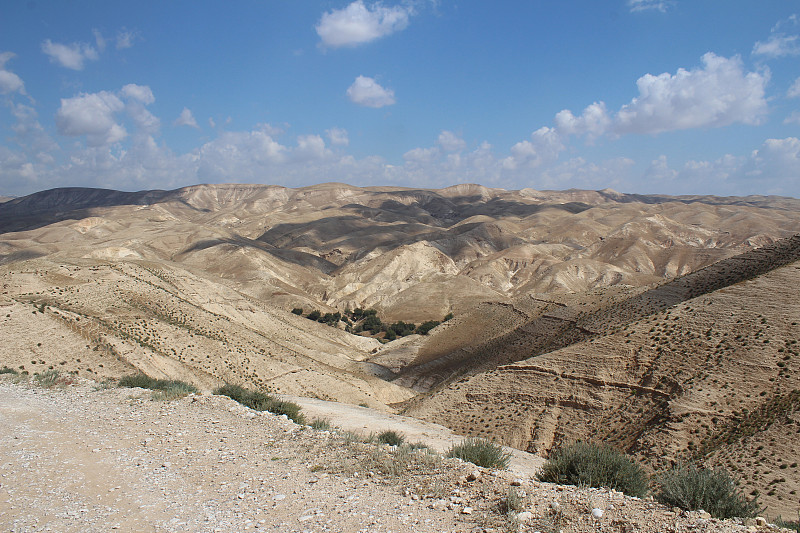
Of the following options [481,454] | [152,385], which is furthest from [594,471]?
[152,385]

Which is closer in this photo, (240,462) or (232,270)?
(240,462)

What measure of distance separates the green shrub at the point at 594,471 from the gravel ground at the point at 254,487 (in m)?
1.27

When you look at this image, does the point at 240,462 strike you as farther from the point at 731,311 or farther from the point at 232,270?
the point at 232,270

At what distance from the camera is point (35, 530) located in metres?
6.88

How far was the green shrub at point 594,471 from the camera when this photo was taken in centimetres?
863

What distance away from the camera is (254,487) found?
8.30 metres

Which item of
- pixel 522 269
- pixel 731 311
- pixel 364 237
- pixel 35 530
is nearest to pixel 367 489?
pixel 35 530

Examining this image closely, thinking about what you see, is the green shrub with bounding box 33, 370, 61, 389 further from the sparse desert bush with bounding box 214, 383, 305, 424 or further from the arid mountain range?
the sparse desert bush with bounding box 214, 383, 305, 424

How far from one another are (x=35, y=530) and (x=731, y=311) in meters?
22.6

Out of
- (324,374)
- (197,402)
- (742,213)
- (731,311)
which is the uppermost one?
(742,213)

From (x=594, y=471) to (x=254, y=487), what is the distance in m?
5.73

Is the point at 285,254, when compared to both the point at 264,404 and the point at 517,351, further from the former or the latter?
the point at 264,404

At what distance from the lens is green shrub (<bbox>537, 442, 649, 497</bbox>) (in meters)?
8.63

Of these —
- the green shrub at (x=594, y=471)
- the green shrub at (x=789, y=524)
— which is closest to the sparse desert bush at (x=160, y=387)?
the green shrub at (x=594, y=471)
